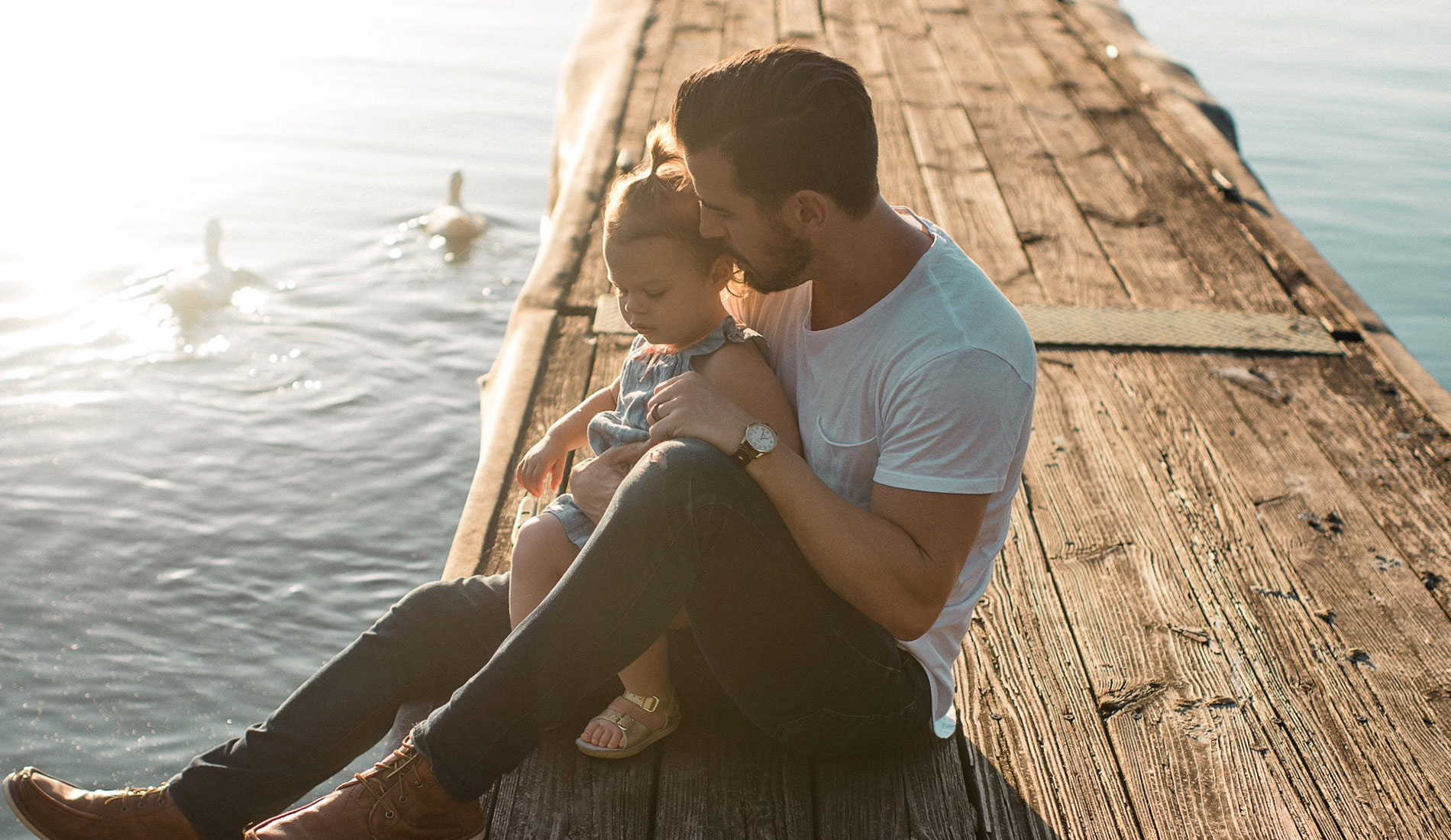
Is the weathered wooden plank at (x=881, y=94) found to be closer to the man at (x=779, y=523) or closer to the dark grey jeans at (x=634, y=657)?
the man at (x=779, y=523)

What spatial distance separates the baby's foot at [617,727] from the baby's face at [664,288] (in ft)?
2.03

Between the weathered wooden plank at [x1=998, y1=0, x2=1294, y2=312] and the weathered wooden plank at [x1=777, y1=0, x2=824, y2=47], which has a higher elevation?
the weathered wooden plank at [x1=777, y1=0, x2=824, y2=47]

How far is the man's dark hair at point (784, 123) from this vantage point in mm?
1790

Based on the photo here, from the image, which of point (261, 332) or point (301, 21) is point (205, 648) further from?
point (301, 21)

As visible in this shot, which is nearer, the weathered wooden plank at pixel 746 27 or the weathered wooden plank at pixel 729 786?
the weathered wooden plank at pixel 729 786

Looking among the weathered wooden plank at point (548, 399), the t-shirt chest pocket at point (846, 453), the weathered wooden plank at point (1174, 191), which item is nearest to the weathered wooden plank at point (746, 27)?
the weathered wooden plank at point (1174, 191)

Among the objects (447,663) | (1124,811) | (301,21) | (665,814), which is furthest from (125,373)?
(301,21)

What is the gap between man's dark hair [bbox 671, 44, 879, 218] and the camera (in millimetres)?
1790

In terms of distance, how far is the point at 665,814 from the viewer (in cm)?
199

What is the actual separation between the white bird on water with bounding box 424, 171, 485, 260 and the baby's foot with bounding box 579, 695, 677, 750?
6316mm

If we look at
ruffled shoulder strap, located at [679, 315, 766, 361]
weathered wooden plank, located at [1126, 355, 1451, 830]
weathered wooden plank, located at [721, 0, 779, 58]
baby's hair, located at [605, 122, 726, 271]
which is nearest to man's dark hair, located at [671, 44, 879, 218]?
baby's hair, located at [605, 122, 726, 271]

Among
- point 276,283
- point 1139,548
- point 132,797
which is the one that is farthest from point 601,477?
point 276,283

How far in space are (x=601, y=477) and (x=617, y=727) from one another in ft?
1.38

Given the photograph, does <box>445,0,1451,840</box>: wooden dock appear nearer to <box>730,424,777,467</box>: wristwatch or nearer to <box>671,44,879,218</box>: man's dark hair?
<box>730,424,777,467</box>: wristwatch
